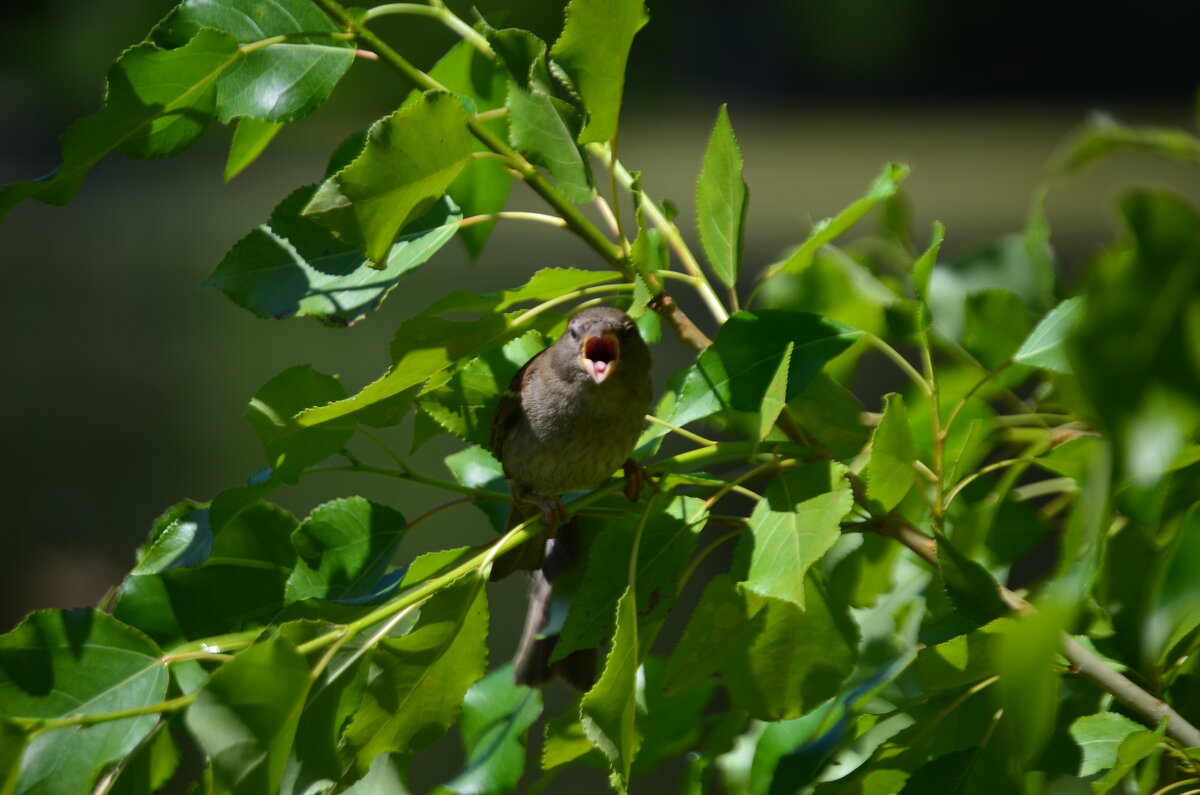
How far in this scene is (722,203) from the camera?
0.76 m

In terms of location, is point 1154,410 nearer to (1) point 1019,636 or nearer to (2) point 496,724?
(1) point 1019,636

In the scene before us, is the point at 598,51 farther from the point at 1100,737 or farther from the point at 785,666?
the point at 1100,737

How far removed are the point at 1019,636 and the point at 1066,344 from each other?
10 centimetres

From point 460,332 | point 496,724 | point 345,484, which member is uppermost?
point 460,332

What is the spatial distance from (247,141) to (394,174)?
0.23 m

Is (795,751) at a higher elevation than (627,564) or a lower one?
→ lower

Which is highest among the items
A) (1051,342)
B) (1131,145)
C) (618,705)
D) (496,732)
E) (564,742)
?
(1131,145)

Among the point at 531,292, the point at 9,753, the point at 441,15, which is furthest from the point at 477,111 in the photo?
the point at 9,753

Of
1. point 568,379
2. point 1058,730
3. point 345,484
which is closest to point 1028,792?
point 1058,730

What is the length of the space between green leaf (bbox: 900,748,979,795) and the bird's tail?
1.01 ft

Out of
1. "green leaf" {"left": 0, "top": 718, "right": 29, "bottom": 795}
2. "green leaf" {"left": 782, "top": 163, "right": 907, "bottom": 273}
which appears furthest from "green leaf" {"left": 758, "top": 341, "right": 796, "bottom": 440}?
"green leaf" {"left": 0, "top": 718, "right": 29, "bottom": 795}

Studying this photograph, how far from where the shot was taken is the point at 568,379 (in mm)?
1198

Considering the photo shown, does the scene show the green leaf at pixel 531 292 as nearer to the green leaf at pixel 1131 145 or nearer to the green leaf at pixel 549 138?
the green leaf at pixel 549 138

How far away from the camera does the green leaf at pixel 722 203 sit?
75 cm
